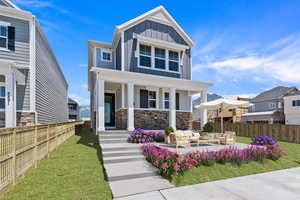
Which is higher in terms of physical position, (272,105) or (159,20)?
(159,20)

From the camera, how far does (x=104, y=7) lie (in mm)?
11164

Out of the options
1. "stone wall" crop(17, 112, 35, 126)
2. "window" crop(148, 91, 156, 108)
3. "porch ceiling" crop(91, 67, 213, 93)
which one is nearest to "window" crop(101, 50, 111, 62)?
A: "porch ceiling" crop(91, 67, 213, 93)

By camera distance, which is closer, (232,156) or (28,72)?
(232,156)

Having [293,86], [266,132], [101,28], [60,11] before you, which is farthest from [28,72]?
[293,86]

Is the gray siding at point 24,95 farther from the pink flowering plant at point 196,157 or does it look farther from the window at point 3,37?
the pink flowering plant at point 196,157

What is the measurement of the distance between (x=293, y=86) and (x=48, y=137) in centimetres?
3108

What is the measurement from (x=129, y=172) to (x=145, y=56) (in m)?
8.32

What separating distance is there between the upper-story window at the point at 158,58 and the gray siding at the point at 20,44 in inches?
280

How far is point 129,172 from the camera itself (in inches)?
171

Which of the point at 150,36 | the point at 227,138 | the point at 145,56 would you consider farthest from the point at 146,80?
the point at 227,138

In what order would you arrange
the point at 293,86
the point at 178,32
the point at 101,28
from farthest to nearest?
the point at 293,86 < the point at 101,28 < the point at 178,32

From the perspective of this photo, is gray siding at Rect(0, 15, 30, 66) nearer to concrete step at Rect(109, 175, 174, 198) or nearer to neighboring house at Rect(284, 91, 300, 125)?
concrete step at Rect(109, 175, 174, 198)

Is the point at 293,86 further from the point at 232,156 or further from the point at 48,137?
the point at 48,137

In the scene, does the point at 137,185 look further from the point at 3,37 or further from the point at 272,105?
the point at 272,105
